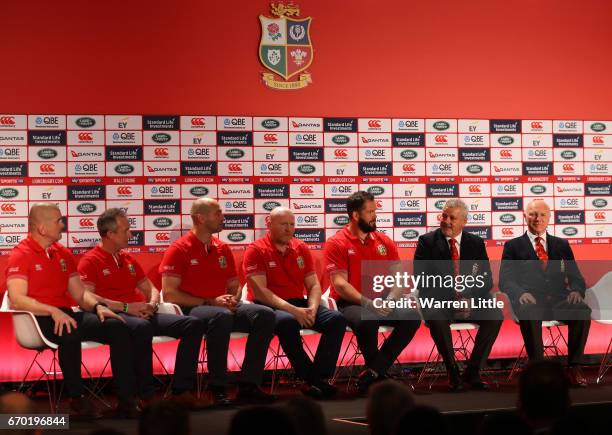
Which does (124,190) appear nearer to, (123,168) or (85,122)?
(123,168)

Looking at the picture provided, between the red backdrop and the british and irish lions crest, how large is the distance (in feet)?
0.25

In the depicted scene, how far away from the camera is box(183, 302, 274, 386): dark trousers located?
17.8 feet

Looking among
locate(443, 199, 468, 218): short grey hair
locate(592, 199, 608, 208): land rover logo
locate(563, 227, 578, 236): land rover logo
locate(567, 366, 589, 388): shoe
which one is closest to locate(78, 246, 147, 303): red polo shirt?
locate(443, 199, 468, 218): short grey hair

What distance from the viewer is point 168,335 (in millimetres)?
5469

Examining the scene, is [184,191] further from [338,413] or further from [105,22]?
[338,413]

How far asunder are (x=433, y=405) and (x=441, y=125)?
292 centimetres

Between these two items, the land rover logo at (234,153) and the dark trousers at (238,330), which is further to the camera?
the land rover logo at (234,153)

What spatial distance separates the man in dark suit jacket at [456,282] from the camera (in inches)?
238

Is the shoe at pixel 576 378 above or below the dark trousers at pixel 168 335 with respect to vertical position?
below

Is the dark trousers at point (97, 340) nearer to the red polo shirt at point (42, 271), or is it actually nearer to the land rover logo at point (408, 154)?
the red polo shirt at point (42, 271)

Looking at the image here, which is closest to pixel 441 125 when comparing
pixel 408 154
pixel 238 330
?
pixel 408 154

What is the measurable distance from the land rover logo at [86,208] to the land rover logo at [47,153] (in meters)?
0.43

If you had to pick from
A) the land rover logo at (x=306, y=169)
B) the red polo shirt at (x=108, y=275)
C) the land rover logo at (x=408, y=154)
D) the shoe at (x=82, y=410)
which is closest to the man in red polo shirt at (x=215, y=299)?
the red polo shirt at (x=108, y=275)

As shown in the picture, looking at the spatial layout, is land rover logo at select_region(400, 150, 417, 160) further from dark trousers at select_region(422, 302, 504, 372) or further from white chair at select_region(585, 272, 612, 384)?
white chair at select_region(585, 272, 612, 384)
